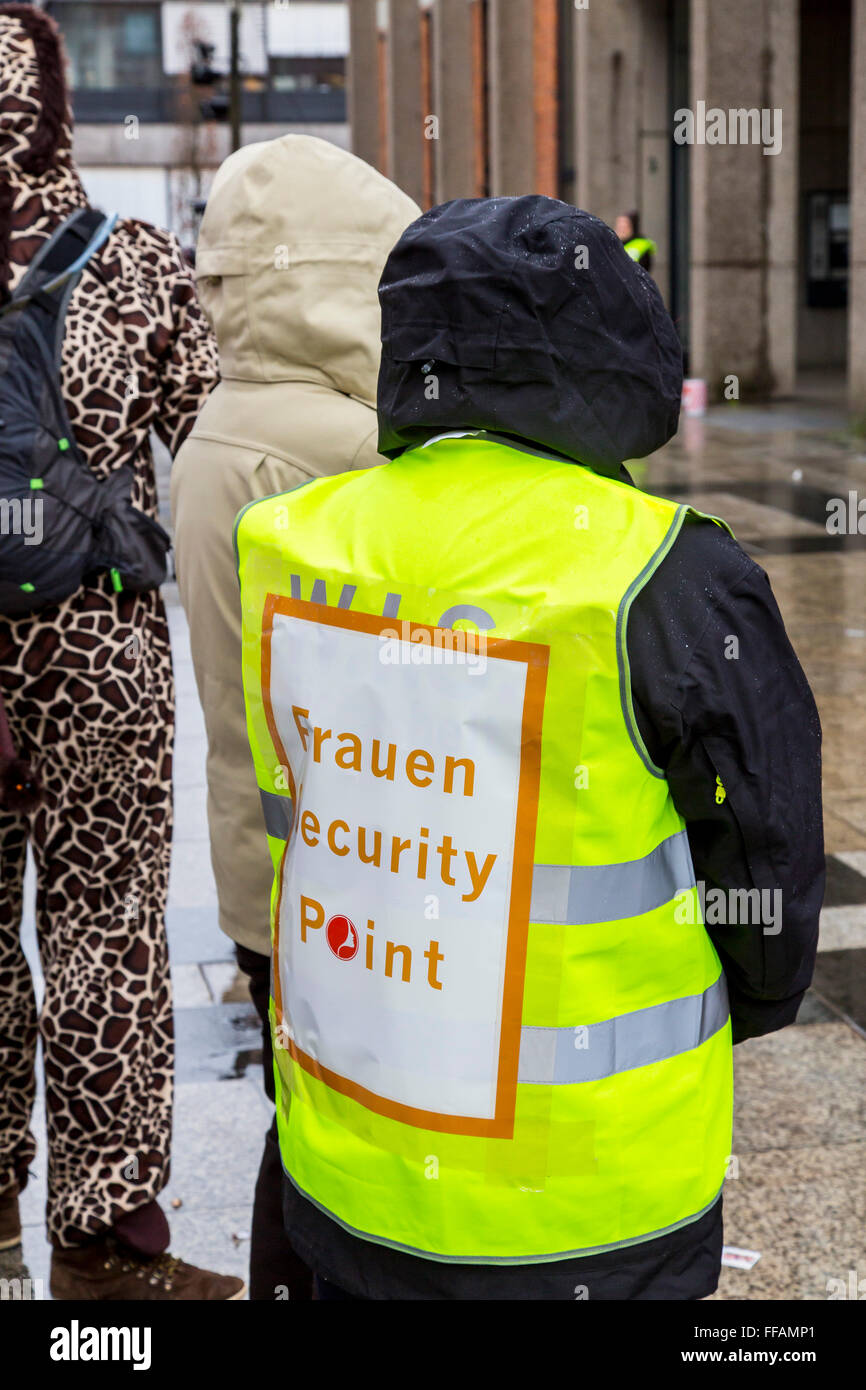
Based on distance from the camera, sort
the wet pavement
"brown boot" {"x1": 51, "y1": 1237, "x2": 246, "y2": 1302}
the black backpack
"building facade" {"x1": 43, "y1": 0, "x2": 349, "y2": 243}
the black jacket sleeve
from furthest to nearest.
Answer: "building facade" {"x1": 43, "y1": 0, "x2": 349, "y2": 243} < the wet pavement < "brown boot" {"x1": 51, "y1": 1237, "x2": 246, "y2": 1302} < the black backpack < the black jacket sleeve

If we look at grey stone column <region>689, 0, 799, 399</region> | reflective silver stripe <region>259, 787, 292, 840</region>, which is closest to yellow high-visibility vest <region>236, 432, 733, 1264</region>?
reflective silver stripe <region>259, 787, 292, 840</region>

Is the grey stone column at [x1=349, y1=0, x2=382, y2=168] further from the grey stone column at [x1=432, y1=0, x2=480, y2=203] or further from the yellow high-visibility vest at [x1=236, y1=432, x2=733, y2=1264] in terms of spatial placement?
the yellow high-visibility vest at [x1=236, y1=432, x2=733, y2=1264]

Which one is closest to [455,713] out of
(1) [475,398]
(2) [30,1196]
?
(1) [475,398]

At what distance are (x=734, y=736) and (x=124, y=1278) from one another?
1.92m

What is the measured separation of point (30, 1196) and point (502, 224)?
2.62 meters

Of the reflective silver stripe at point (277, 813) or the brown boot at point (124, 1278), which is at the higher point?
the reflective silver stripe at point (277, 813)

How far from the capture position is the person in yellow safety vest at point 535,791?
185cm

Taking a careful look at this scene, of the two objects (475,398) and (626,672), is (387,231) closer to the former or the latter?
(475,398)

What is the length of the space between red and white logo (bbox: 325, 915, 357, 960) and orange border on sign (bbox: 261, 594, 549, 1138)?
150mm

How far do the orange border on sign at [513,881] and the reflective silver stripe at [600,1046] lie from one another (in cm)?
2

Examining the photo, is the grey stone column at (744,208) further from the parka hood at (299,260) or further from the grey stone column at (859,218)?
the parka hood at (299,260)

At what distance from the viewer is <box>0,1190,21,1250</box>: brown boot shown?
3.49 metres

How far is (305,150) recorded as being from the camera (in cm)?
282

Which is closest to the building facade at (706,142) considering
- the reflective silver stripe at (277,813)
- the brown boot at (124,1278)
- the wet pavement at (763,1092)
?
the wet pavement at (763,1092)
